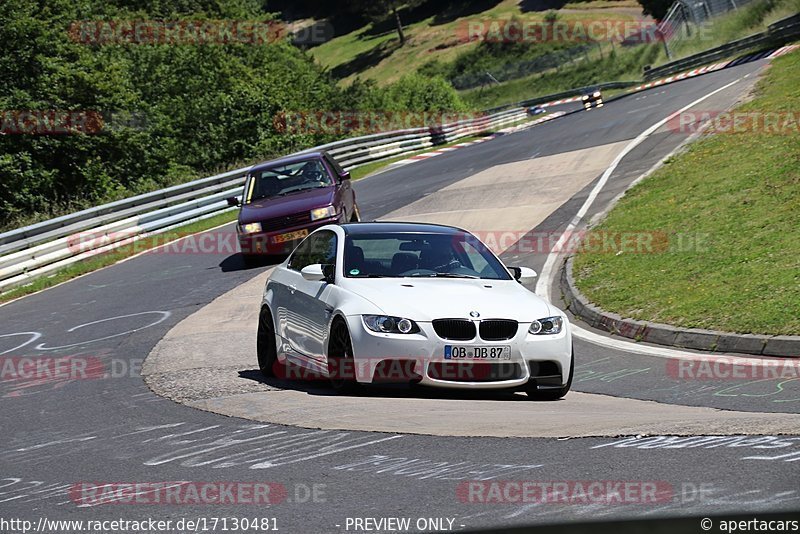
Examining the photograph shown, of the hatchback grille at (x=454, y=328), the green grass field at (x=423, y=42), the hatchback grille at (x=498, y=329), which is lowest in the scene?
the green grass field at (x=423, y=42)

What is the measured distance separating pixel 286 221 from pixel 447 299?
10669 millimetres

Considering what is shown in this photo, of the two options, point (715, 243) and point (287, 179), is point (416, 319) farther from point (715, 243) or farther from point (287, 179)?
point (287, 179)

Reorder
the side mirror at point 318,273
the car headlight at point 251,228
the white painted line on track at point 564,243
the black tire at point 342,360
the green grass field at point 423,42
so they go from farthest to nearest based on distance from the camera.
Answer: the green grass field at point 423,42 < the car headlight at point 251,228 < the white painted line on track at point 564,243 < the side mirror at point 318,273 < the black tire at point 342,360

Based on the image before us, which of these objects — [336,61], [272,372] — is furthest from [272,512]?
[336,61]

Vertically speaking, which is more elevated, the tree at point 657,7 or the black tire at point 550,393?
the black tire at point 550,393

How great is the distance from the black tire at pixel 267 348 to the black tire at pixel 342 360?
1.45 meters

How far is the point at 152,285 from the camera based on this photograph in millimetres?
19703

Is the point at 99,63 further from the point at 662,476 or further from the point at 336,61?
the point at 336,61

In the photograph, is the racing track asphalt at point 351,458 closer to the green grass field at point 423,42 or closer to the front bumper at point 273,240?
the front bumper at point 273,240

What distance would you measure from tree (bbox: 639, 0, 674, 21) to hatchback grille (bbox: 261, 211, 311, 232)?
6686 cm

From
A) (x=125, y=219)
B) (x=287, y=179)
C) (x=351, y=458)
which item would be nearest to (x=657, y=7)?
(x=125, y=219)

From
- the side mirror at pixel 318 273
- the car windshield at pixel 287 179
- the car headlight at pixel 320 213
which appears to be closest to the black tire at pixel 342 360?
the side mirror at pixel 318 273

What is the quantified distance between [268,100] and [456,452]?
3921 cm

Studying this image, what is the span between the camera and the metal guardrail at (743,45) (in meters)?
51.6
